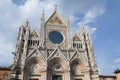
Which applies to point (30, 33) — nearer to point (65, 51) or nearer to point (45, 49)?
point (45, 49)

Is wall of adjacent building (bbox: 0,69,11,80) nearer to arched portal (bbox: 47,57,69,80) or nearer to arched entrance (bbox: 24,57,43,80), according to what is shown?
arched entrance (bbox: 24,57,43,80)

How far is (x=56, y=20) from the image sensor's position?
1574 inches

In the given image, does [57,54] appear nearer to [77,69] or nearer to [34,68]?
[77,69]

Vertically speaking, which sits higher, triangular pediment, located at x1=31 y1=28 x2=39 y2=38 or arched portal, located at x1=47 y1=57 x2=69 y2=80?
triangular pediment, located at x1=31 y1=28 x2=39 y2=38

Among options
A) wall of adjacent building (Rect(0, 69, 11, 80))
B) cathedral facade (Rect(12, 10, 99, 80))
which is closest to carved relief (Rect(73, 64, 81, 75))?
cathedral facade (Rect(12, 10, 99, 80))

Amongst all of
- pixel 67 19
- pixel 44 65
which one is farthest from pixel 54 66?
pixel 67 19

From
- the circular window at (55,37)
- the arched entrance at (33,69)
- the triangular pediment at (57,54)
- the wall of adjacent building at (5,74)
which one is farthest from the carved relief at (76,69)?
the wall of adjacent building at (5,74)

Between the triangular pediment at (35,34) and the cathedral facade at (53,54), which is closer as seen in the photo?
the cathedral facade at (53,54)

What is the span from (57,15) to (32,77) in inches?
539

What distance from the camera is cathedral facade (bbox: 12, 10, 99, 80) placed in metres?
34.3

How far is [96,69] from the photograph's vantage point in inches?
1396

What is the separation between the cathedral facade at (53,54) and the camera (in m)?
34.3

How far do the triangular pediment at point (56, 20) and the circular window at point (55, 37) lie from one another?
7.32ft

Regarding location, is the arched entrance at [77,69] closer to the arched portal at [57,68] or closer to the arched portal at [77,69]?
the arched portal at [77,69]
